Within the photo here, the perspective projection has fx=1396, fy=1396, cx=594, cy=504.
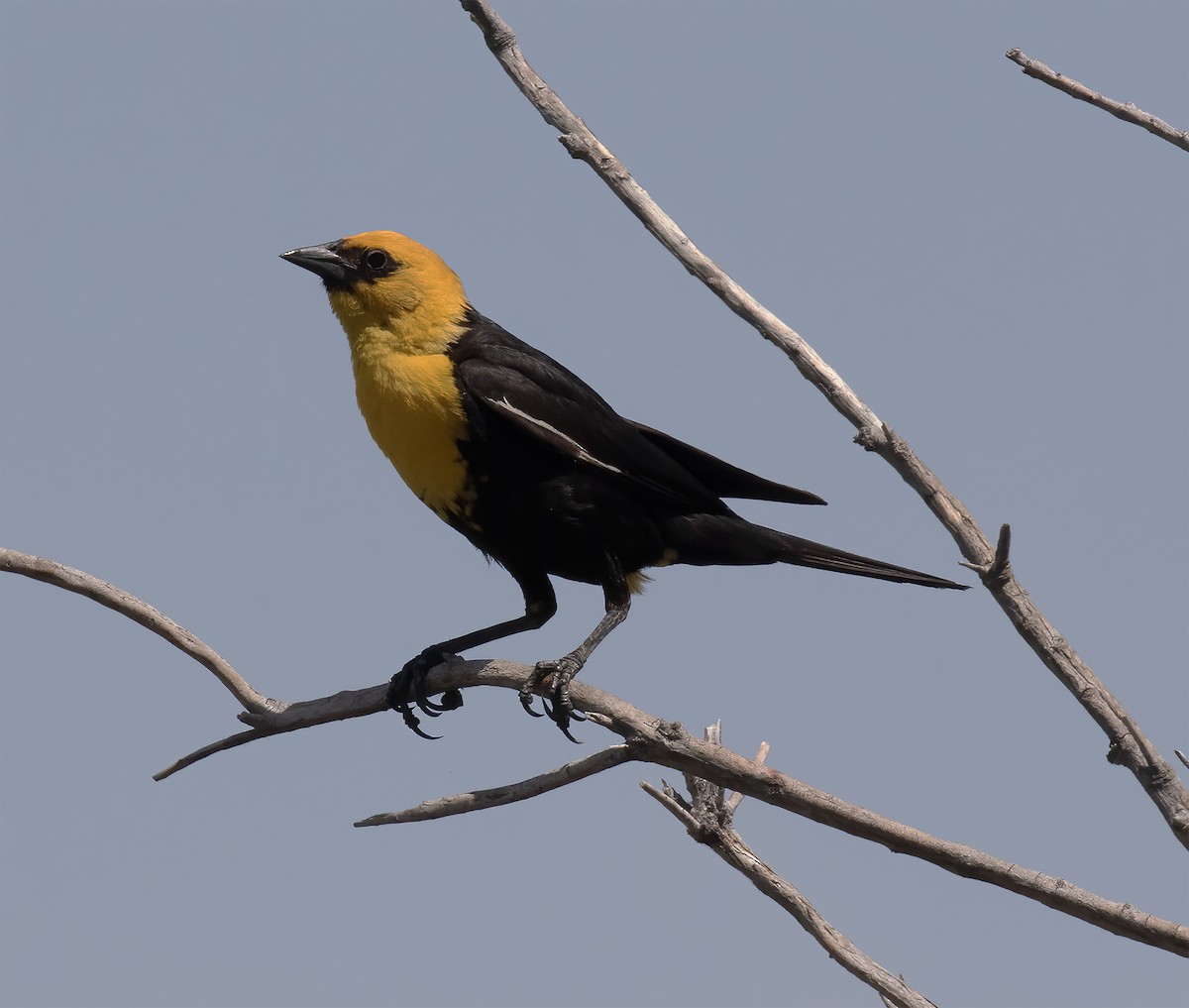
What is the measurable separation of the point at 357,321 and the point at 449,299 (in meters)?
0.44

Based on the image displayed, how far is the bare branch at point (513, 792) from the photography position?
4.61m

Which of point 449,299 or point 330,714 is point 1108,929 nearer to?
point 330,714

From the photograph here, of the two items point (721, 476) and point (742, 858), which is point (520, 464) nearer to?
point (721, 476)

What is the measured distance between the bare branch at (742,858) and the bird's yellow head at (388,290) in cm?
223

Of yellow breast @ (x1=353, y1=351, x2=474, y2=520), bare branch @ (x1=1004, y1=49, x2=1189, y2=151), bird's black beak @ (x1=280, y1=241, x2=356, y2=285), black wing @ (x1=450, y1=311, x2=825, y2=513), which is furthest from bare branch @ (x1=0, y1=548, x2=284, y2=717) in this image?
bare branch @ (x1=1004, y1=49, x2=1189, y2=151)

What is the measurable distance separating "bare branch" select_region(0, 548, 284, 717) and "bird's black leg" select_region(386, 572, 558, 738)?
0.59 metres

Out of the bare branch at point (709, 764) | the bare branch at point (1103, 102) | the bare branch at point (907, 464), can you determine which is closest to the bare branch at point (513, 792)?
the bare branch at point (709, 764)

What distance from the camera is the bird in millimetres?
6008

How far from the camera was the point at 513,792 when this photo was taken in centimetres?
471

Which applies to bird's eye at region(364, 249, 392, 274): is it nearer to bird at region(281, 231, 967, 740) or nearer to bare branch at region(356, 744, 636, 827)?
bird at region(281, 231, 967, 740)

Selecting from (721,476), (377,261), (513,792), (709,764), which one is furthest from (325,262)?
(709,764)

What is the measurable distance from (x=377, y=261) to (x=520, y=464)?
4.20 feet

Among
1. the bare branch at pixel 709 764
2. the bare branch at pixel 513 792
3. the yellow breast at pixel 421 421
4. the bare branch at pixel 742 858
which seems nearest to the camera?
the bare branch at pixel 709 764

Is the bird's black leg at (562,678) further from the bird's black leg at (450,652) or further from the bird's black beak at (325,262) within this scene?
the bird's black beak at (325,262)
